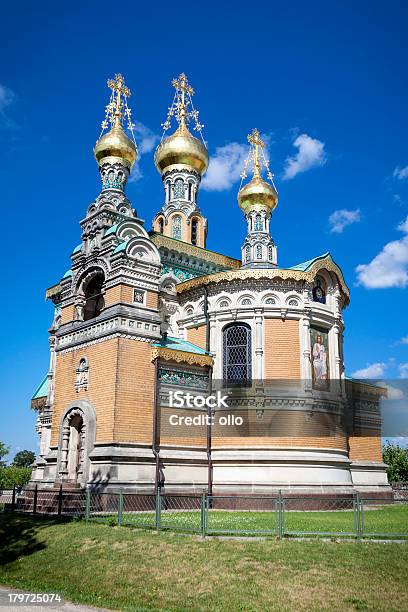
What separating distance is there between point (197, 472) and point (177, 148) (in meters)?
14.5

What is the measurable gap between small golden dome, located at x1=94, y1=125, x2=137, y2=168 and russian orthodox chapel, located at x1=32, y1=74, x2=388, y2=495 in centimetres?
384

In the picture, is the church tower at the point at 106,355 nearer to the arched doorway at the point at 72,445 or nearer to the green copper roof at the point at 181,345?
the arched doorway at the point at 72,445

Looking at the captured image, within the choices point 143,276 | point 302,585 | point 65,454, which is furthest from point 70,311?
point 302,585

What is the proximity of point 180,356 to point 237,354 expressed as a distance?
2.18 m

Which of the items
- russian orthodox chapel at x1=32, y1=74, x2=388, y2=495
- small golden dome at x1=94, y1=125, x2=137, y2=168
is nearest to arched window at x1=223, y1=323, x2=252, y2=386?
russian orthodox chapel at x1=32, y1=74, x2=388, y2=495

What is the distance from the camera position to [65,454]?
1730cm

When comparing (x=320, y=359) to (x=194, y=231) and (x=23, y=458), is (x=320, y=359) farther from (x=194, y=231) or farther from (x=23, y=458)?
(x=23, y=458)

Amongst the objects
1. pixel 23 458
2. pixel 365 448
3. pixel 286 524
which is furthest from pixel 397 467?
pixel 23 458

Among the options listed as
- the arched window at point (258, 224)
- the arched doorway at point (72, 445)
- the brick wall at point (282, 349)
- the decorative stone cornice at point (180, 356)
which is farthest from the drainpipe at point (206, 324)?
the arched window at point (258, 224)

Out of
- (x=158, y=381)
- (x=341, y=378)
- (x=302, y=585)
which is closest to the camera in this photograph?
(x=302, y=585)

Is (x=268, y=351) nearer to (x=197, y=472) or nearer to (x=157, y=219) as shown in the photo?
(x=197, y=472)

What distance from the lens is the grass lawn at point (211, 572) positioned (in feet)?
25.2

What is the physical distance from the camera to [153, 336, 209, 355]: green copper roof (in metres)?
18.2

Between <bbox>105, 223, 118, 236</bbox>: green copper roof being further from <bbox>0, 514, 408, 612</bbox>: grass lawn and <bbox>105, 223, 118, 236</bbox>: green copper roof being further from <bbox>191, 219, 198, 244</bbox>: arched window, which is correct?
<bbox>0, 514, 408, 612</bbox>: grass lawn
